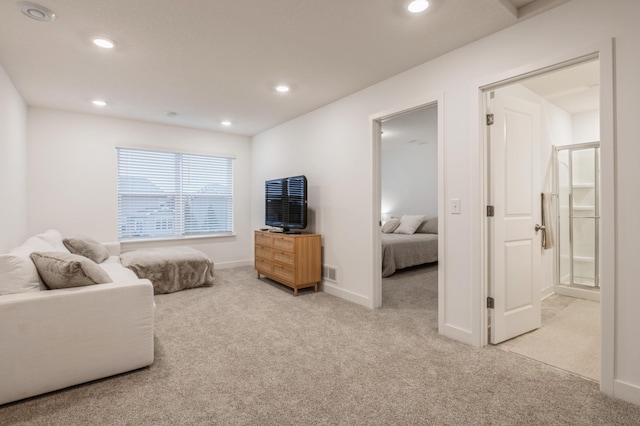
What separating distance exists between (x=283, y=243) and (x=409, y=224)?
3215 millimetres

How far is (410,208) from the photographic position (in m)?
7.41

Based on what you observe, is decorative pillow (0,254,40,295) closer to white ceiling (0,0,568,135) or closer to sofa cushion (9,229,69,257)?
sofa cushion (9,229,69,257)

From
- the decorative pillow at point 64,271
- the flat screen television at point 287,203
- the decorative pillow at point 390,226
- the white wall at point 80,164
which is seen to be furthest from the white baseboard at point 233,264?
the decorative pillow at point 64,271

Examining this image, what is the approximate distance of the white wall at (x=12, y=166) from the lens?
2.94m

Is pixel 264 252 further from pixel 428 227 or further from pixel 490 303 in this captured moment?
pixel 428 227

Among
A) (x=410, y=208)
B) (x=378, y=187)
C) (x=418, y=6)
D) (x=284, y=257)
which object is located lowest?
(x=284, y=257)

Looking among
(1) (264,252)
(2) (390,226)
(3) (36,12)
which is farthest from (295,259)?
(2) (390,226)

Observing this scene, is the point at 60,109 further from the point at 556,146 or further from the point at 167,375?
the point at 556,146

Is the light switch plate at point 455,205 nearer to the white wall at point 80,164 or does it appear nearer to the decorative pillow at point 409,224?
the decorative pillow at point 409,224

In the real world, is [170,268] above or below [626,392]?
above

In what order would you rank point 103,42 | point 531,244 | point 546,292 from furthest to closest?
point 546,292
point 531,244
point 103,42

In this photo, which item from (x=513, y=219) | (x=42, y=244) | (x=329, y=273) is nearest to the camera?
(x=513, y=219)

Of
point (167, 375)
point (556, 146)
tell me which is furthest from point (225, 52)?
point (556, 146)

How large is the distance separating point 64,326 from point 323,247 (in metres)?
2.83
